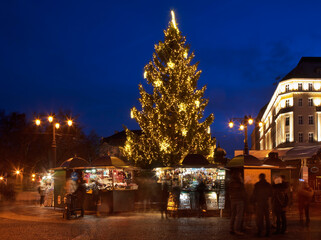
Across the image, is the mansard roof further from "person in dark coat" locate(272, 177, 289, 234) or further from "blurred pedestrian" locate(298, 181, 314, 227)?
"person in dark coat" locate(272, 177, 289, 234)

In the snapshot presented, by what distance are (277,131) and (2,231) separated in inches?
3430

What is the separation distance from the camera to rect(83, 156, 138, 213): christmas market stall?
846 inches

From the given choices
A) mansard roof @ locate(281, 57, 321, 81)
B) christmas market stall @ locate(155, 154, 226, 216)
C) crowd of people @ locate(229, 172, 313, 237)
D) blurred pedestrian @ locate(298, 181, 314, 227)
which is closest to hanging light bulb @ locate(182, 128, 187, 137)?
christmas market stall @ locate(155, 154, 226, 216)

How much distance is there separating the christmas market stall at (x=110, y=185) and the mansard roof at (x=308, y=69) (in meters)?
70.2

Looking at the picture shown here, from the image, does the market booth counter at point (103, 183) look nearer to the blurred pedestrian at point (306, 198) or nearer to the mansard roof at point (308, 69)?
the blurred pedestrian at point (306, 198)

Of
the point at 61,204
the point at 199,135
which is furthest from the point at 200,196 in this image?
the point at 199,135

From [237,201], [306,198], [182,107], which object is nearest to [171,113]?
[182,107]

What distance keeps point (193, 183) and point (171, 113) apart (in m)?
14.1

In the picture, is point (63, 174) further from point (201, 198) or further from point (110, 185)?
point (201, 198)

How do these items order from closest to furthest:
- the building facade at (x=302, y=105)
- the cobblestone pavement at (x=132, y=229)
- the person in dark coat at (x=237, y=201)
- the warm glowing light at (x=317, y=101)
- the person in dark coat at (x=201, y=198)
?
the cobblestone pavement at (x=132, y=229) → the person in dark coat at (x=237, y=201) → the person in dark coat at (x=201, y=198) → the building facade at (x=302, y=105) → the warm glowing light at (x=317, y=101)

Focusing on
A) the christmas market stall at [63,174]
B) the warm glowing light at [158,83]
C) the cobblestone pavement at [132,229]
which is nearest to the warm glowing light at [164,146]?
the warm glowing light at [158,83]

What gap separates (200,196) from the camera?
19938mm

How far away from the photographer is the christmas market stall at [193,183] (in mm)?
19844

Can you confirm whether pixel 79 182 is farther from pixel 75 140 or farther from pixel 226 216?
pixel 75 140
